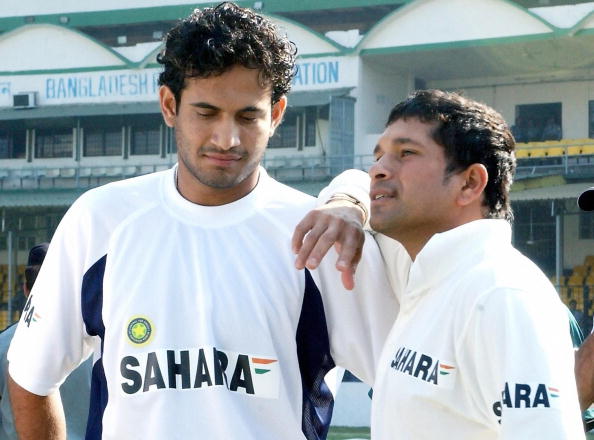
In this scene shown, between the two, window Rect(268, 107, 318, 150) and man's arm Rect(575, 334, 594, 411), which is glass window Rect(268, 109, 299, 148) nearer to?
window Rect(268, 107, 318, 150)

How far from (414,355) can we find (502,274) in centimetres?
26

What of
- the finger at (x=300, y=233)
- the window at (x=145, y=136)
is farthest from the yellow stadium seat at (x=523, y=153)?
the finger at (x=300, y=233)

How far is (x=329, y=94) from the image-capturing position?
93.2 feet

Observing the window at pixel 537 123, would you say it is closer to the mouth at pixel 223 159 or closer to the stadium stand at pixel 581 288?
the stadium stand at pixel 581 288

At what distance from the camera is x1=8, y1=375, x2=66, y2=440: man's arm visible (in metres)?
2.94

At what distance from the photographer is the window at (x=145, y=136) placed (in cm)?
3073

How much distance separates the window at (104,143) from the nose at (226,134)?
28584 millimetres

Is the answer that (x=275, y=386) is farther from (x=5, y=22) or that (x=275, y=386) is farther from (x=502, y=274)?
(x=5, y=22)

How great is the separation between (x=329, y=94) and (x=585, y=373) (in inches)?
1002

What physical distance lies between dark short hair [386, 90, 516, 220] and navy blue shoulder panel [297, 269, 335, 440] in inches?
18.3

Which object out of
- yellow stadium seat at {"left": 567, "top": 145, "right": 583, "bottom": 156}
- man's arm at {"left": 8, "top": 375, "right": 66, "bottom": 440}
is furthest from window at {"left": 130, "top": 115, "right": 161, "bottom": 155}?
man's arm at {"left": 8, "top": 375, "right": 66, "bottom": 440}

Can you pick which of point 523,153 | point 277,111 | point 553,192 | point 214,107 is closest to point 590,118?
point 523,153

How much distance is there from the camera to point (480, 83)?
2975cm

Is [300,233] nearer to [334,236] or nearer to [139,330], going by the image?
[334,236]
